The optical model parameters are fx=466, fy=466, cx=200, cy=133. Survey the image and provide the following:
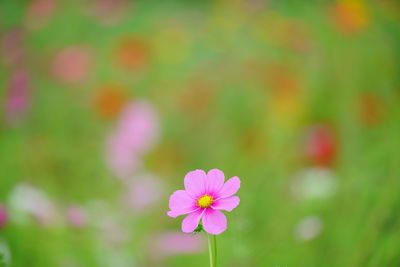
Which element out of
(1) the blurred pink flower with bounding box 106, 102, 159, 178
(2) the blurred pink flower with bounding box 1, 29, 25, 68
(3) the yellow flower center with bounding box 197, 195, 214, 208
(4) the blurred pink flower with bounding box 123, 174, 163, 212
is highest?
(2) the blurred pink flower with bounding box 1, 29, 25, 68

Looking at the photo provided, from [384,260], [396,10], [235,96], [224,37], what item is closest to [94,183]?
[235,96]

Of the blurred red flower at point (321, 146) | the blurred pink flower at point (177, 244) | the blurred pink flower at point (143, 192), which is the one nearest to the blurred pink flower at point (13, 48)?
the blurred pink flower at point (143, 192)

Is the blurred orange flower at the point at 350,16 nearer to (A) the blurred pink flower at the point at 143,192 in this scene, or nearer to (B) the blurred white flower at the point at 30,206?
(A) the blurred pink flower at the point at 143,192

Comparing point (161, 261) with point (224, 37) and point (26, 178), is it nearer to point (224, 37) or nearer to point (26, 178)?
point (26, 178)

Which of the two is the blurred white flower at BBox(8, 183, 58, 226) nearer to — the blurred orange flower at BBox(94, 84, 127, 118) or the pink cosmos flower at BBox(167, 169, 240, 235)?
the blurred orange flower at BBox(94, 84, 127, 118)

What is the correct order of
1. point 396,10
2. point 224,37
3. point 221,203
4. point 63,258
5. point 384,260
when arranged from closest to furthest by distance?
point 221,203 → point 384,260 → point 63,258 → point 396,10 → point 224,37

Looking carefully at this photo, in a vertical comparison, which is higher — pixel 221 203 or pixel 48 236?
pixel 48 236

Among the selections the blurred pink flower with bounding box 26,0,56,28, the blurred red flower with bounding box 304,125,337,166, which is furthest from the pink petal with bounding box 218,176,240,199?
the blurred pink flower with bounding box 26,0,56,28
